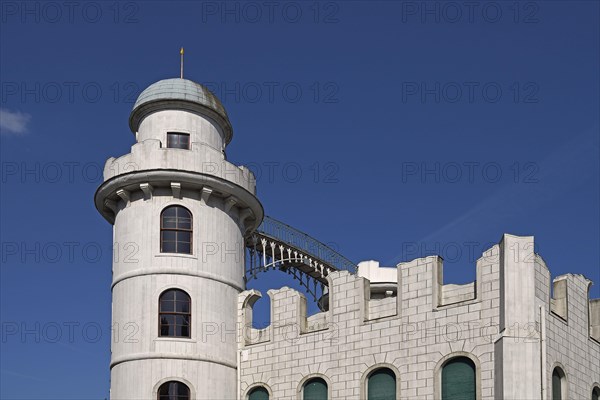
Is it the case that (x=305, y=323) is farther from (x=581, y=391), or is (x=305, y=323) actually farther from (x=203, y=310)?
(x=581, y=391)

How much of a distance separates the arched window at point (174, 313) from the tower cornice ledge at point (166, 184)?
4241 mm

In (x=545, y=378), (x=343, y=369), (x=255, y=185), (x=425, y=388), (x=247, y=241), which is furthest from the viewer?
(x=247, y=241)

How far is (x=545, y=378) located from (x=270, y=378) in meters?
11.4

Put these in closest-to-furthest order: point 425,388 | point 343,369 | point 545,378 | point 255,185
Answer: point 545,378
point 425,388
point 343,369
point 255,185

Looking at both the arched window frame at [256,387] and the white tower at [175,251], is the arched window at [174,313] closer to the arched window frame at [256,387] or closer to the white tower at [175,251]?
the white tower at [175,251]

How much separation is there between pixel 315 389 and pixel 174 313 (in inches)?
241

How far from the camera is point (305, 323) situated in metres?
33.3

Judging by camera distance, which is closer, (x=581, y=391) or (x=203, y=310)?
(x=581, y=391)

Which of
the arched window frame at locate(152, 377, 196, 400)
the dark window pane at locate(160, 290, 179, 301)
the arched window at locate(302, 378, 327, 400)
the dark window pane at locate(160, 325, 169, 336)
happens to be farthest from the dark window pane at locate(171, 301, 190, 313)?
the arched window at locate(302, 378, 327, 400)

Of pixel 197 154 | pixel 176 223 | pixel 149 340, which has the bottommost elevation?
pixel 149 340

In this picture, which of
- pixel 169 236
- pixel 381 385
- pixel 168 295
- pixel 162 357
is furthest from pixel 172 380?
pixel 381 385

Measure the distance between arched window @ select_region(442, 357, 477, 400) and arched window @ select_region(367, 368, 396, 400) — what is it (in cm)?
213

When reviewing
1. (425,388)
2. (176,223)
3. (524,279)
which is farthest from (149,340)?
(524,279)

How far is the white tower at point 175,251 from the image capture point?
107 ft
